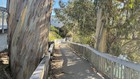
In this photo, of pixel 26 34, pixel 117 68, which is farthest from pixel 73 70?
pixel 117 68

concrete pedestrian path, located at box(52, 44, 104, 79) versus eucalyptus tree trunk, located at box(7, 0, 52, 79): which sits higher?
eucalyptus tree trunk, located at box(7, 0, 52, 79)

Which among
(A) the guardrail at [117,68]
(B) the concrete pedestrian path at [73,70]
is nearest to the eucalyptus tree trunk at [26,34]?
(B) the concrete pedestrian path at [73,70]

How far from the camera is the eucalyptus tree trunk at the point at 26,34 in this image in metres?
10.5

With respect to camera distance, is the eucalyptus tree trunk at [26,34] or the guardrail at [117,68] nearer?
the guardrail at [117,68]

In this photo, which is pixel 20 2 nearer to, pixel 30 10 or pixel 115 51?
pixel 30 10

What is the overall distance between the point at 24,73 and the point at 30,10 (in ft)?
8.35

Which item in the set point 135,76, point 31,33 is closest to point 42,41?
point 31,33

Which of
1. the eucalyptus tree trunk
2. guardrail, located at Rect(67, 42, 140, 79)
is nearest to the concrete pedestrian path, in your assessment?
guardrail, located at Rect(67, 42, 140, 79)

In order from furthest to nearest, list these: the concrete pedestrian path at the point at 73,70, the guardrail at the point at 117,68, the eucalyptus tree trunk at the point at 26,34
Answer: the concrete pedestrian path at the point at 73,70 < the eucalyptus tree trunk at the point at 26,34 < the guardrail at the point at 117,68

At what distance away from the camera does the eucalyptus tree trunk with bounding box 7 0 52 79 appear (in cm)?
1052

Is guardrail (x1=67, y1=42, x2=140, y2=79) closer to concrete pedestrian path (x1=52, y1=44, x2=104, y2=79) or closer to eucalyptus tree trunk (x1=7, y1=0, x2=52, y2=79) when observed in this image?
concrete pedestrian path (x1=52, y1=44, x2=104, y2=79)

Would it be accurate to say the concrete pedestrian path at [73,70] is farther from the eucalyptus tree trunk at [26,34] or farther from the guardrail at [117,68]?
the eucalyptus tree trunk at [26,34]

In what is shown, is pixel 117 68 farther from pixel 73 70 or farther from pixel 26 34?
pixel 73 70

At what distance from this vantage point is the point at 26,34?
1061cm
